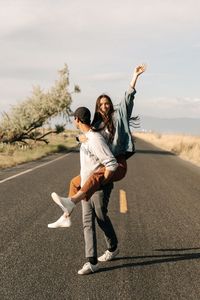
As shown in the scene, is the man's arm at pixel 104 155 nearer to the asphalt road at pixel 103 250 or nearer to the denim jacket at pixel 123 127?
the denim jacket at pixel 123 127

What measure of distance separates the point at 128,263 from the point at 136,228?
1830mm

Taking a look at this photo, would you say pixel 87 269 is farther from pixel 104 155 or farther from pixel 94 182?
pixel 104 155

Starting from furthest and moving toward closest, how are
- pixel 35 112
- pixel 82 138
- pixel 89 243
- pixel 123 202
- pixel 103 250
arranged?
pixel 35 112 < pixel 123 202 < pixel 103 250 < pixel 89 243 < pixel 82 138

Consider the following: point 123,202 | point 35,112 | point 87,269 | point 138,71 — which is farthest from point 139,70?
point 35,112

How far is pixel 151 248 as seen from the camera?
6.27 metres

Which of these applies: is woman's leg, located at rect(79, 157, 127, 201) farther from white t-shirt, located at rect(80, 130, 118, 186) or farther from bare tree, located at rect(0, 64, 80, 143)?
bare tree, located at rect(0, 64, 80, 143)

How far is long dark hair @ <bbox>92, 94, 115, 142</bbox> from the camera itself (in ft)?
17.1

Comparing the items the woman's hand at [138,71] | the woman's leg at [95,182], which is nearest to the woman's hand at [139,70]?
the woman's hand at [138,71]

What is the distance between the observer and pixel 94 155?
16.6 ft

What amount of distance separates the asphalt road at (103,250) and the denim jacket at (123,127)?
1349 millimetres

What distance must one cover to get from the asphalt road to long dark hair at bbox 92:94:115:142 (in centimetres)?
152

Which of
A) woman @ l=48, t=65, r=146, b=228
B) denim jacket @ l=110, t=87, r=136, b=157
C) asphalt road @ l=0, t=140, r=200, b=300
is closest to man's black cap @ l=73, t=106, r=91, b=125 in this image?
woman @ l=48, t=65, r=146, b=228

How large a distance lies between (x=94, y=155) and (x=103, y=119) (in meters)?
0.44

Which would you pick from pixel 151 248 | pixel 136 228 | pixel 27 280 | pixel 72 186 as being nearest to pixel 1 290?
pixel 27 280
